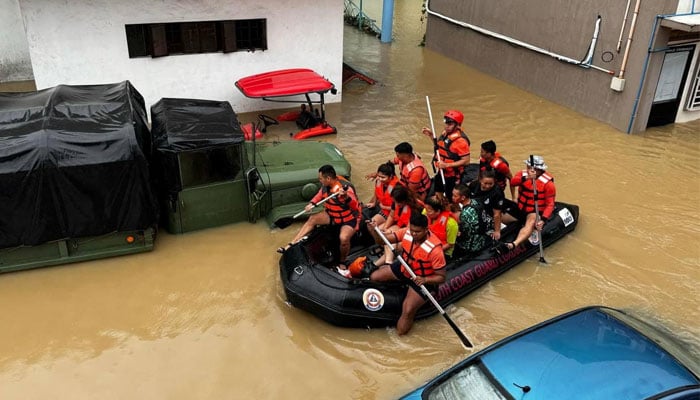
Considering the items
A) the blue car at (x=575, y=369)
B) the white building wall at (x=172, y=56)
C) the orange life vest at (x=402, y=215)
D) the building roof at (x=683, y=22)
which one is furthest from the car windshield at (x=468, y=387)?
the white building wall at (x=172, y=56)

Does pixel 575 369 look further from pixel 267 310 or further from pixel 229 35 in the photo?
pixel 229 35

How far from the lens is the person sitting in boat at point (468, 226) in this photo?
323 inches

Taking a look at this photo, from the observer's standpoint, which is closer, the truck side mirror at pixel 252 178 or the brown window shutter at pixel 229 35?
the truck side mirror at pixel 252 178

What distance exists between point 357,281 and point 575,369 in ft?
10.4

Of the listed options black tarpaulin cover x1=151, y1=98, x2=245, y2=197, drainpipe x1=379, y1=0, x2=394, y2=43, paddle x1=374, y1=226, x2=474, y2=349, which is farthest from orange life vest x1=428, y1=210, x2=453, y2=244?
drainpipe x1=379, y1=0, x2=394, y2=43

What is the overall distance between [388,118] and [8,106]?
8.93m

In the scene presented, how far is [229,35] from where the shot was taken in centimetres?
1389

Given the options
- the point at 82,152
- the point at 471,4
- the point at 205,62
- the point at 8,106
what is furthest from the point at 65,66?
the point at 471,4

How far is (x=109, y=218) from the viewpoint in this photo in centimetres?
845

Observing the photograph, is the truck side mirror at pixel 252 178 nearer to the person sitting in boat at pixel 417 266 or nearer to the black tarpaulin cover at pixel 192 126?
the black tarpaulin cover at pixel 192 126

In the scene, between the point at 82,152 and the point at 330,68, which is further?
the point at 330,68

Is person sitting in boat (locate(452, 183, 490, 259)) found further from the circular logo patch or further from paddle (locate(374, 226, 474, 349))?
the circular logo patch

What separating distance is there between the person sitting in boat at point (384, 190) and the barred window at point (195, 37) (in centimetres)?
694

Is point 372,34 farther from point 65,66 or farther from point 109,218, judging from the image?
point 109,218
